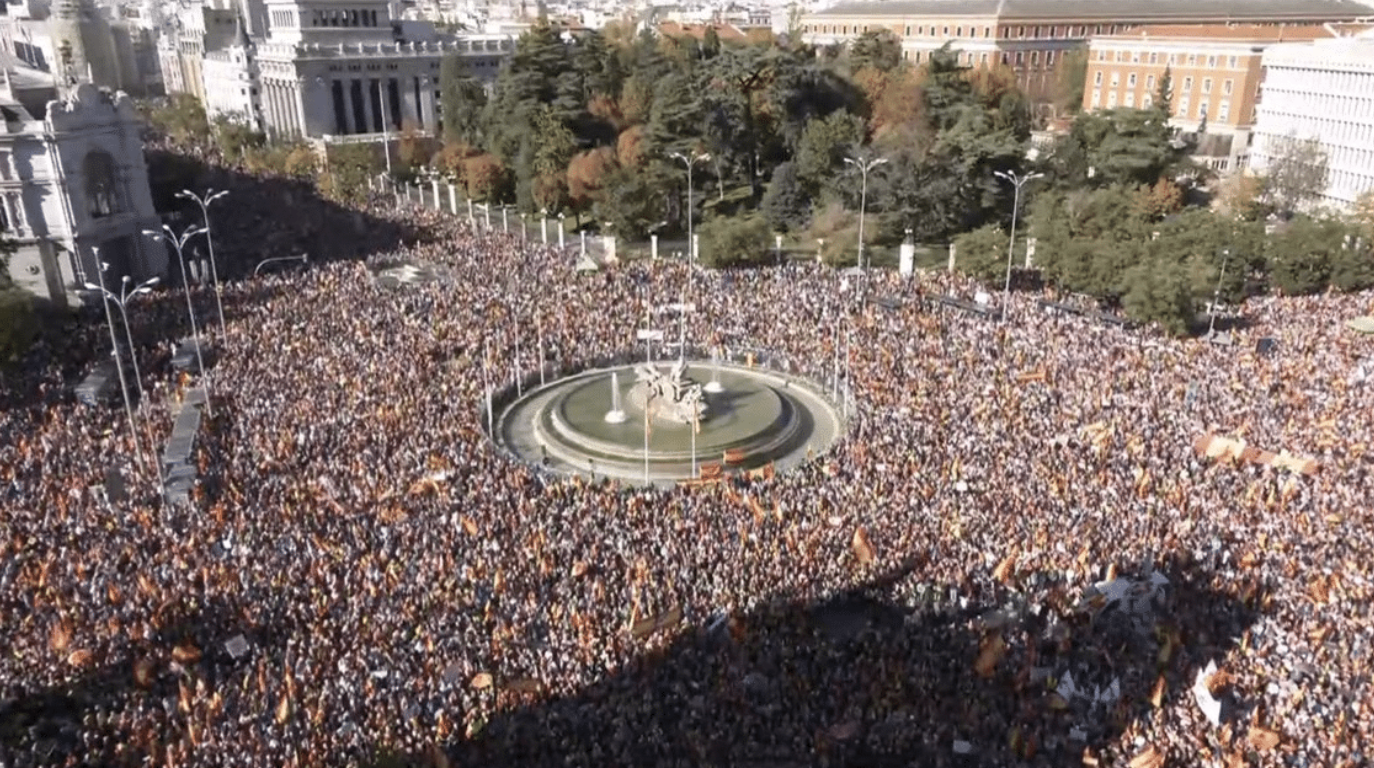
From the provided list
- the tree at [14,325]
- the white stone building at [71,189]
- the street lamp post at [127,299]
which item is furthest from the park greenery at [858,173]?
the tree at [14,325]

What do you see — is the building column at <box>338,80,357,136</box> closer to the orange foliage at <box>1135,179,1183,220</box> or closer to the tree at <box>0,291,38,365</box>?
the tree at <box>0,291,38,365</box>

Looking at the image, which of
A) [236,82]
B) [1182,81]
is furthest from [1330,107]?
[236,82]

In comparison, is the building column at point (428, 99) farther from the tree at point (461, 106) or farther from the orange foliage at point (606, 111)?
the orange foliage at point (606, 111)

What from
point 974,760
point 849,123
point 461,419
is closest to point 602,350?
point 461,419

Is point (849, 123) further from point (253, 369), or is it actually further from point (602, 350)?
point (253, 369)

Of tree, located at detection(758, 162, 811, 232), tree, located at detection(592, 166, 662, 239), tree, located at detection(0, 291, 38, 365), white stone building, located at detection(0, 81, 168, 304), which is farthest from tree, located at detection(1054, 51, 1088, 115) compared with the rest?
tree, located at detection(0, 291, 38, 365)
